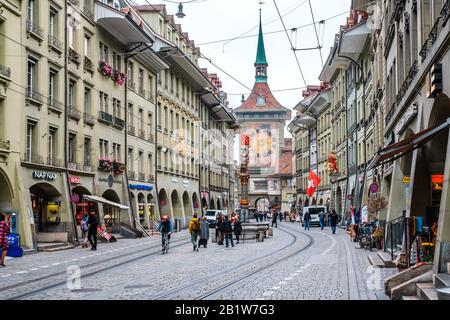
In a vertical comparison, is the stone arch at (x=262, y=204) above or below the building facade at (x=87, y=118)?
below

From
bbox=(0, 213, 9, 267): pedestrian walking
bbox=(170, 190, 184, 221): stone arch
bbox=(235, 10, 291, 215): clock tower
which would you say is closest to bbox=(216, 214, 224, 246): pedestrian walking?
bbox=(0, 213, 9, 267): pedestrian walking

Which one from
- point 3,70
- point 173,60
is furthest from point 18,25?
point 173,60

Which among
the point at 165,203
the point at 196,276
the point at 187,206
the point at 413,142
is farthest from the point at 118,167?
the point at 413,142

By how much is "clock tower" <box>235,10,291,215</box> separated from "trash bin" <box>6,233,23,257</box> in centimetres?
11102

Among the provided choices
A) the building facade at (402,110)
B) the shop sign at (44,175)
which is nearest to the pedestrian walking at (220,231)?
the building facade at (402,110)

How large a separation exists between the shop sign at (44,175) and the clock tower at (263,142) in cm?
10515

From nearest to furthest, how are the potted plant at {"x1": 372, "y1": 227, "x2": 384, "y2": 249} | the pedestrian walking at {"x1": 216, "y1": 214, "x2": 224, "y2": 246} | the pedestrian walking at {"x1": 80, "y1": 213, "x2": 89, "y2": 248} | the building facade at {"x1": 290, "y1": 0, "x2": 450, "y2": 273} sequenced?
the building facade at {"x1": 290, "y1": 0, "x2": 450, "y2": 273}, the potted plant at {"x1": 372, "y1": 227, "x2": 384, "y2": 249}, the pedestrian walking at {"x1": 80, "y1": 213, "x2": 89, "y2": 248}, the pedestrian walking at {"x1": 216, "y1": 214, "x2": 224, "y2": 246}

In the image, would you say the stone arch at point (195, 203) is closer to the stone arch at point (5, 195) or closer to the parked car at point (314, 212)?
the parked car at point (314, 212)

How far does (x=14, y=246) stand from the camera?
2595 centimetres

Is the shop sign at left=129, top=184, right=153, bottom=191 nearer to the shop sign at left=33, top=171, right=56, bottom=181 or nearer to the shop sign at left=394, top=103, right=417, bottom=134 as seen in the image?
the shop sign at left=33, top=171, right=56, bottom=181

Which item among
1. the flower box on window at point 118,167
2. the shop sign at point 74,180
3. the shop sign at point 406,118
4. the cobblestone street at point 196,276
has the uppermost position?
the shop sign at point 406,118

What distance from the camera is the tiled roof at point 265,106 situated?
14688 cm

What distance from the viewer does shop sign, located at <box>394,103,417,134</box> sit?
22.3 m
